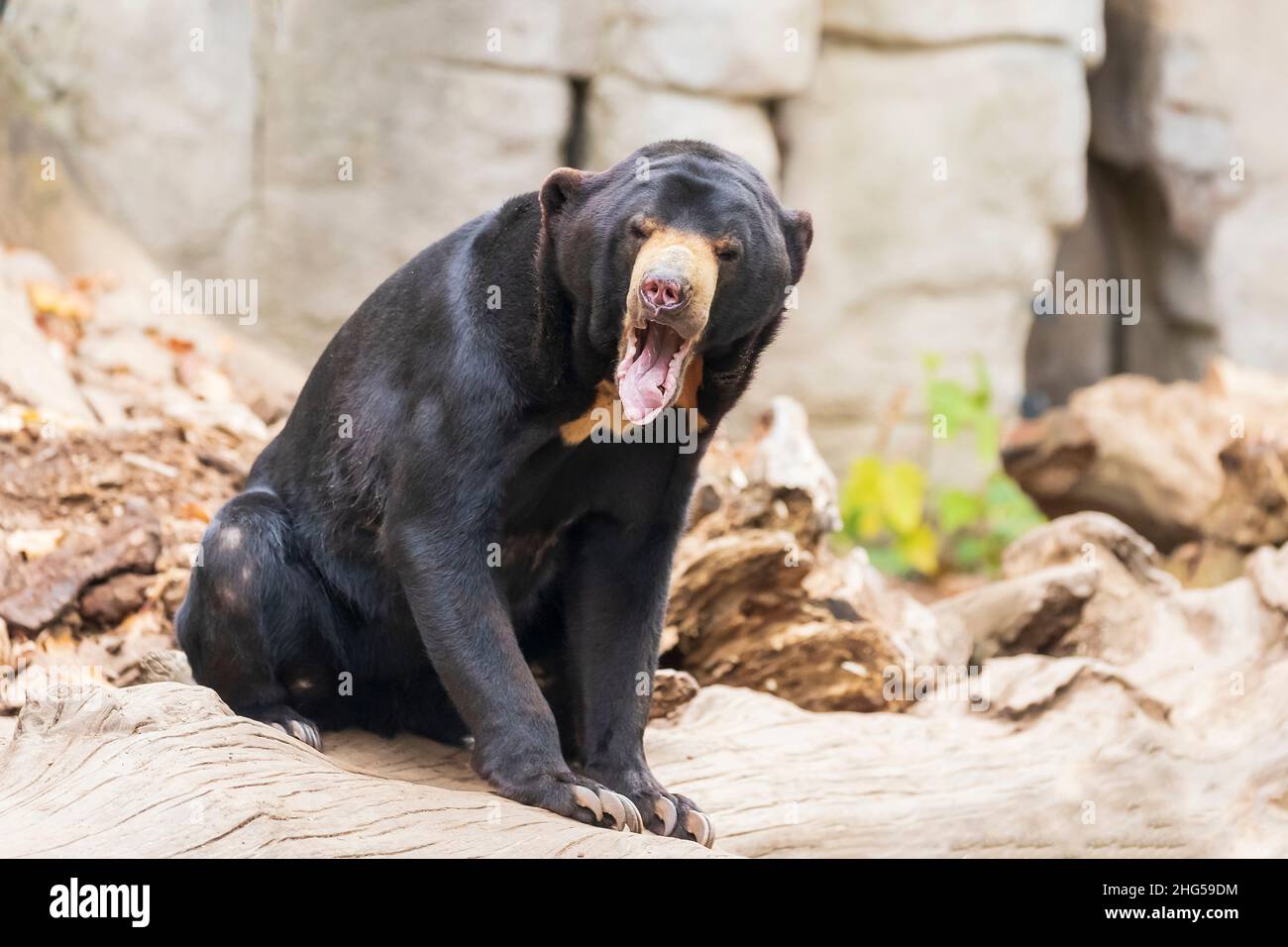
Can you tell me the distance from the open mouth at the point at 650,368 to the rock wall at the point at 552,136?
228 inches

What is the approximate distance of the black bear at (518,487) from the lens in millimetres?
3865

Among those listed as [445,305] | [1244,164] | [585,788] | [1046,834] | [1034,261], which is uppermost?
[1244,164]

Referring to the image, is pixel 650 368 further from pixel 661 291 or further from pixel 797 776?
pixel 797 776

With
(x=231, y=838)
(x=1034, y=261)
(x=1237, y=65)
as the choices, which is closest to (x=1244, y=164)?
(x=1237, y=65)

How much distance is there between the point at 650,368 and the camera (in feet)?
12.6

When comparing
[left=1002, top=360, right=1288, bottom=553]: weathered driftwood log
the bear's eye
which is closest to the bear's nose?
the bear's eye

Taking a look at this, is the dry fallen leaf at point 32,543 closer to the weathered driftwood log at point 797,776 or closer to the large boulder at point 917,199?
the weathered driftwood log at point 797,776

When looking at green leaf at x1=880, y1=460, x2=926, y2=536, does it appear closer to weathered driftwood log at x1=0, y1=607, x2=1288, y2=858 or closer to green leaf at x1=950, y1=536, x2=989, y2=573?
green leaf at x1=950, y1=536, x2=989, y2=573

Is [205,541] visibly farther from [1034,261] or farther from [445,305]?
[1034,261]

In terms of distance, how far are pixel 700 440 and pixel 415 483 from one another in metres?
Answer: 0.78

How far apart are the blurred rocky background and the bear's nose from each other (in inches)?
233

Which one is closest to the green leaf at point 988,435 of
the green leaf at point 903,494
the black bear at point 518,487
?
the green leaf at point 903,494

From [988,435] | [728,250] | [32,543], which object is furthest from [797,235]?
[988,435]
